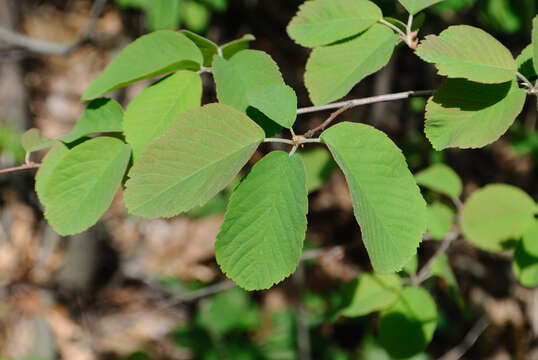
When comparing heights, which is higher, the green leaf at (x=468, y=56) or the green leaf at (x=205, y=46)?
the green leaf at (x=468, y=56)

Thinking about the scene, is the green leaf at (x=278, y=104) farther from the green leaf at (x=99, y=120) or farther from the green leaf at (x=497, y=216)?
the green leaf at (x=497, y=216)

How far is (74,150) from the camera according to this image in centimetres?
76

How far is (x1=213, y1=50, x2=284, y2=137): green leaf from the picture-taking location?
744 millimetres

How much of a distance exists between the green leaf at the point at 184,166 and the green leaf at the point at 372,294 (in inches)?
25.5

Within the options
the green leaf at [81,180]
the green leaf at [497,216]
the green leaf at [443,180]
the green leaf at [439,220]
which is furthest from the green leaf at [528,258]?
the green leaf at [81,180]

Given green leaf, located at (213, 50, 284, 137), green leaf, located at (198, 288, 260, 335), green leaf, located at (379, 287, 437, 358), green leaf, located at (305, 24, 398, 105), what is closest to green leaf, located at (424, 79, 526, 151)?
green leaf, located at (305, 24, 398, 105)

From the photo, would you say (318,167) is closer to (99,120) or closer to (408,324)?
(408,324)

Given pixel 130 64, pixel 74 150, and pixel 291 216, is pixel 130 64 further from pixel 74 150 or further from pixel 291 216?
pixel 291 216

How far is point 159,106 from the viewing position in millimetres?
763

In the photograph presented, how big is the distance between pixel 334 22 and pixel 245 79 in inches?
7.3

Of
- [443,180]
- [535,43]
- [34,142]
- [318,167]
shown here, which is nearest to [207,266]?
[318,167]

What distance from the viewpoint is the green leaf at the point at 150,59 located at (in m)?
0.76

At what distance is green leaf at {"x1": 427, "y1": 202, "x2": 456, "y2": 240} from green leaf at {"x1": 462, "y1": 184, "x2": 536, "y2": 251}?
0.18ft

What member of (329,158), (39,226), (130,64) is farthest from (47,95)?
(130,64)
